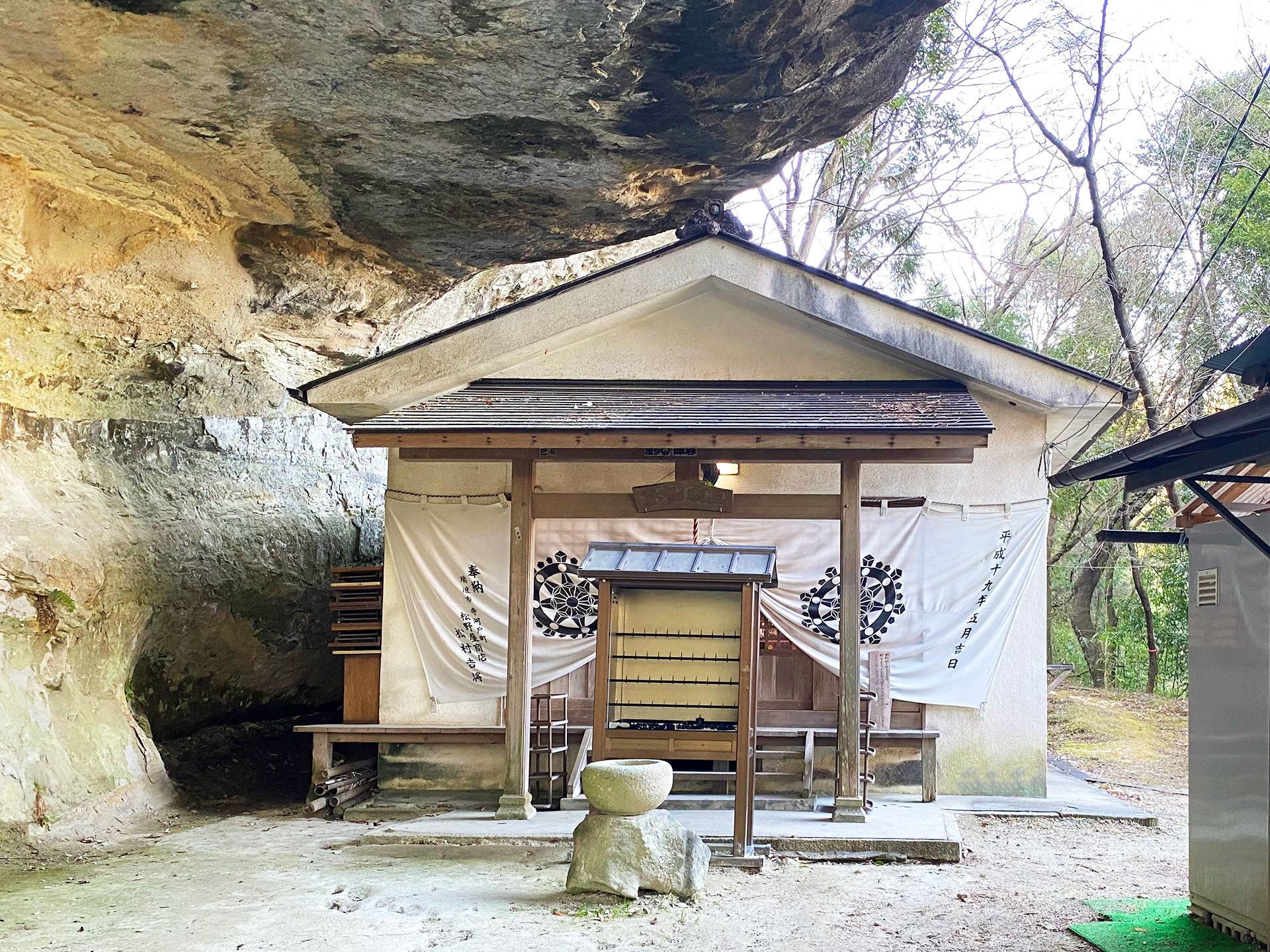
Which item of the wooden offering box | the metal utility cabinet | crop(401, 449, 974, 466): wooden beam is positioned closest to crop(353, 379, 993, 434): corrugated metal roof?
crop(401, 449, 974, 466): wooden beam

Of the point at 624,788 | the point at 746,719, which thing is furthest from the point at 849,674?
the point at 624,788

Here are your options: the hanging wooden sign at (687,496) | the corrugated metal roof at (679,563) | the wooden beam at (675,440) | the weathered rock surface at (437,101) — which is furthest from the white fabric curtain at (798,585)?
the weathered rock surface at (437,101)

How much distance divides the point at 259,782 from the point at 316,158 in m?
7.13

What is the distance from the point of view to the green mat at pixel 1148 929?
18.5 feet

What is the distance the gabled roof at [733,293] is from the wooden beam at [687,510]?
1.58 meters

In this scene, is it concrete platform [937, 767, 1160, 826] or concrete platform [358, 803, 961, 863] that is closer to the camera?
concrete platform [358, 803, 961, 863]

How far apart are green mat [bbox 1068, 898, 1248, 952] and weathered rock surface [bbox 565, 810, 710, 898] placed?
2.40 m

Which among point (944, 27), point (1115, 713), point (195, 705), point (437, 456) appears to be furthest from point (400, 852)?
point (944, 27)

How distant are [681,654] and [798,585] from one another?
249 centimetres

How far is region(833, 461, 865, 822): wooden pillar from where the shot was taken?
8469mm

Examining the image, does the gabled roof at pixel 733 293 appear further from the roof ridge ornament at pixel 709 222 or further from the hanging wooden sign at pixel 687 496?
the hanging wooden sign at pixel 687 496

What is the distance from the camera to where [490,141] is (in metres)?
8.08

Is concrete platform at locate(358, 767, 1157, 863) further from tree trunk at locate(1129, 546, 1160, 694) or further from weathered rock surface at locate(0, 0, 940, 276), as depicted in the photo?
tree trunk at locate(1129, 546, 1160, 694)

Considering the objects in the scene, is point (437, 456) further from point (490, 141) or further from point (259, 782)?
point (259, 782)
